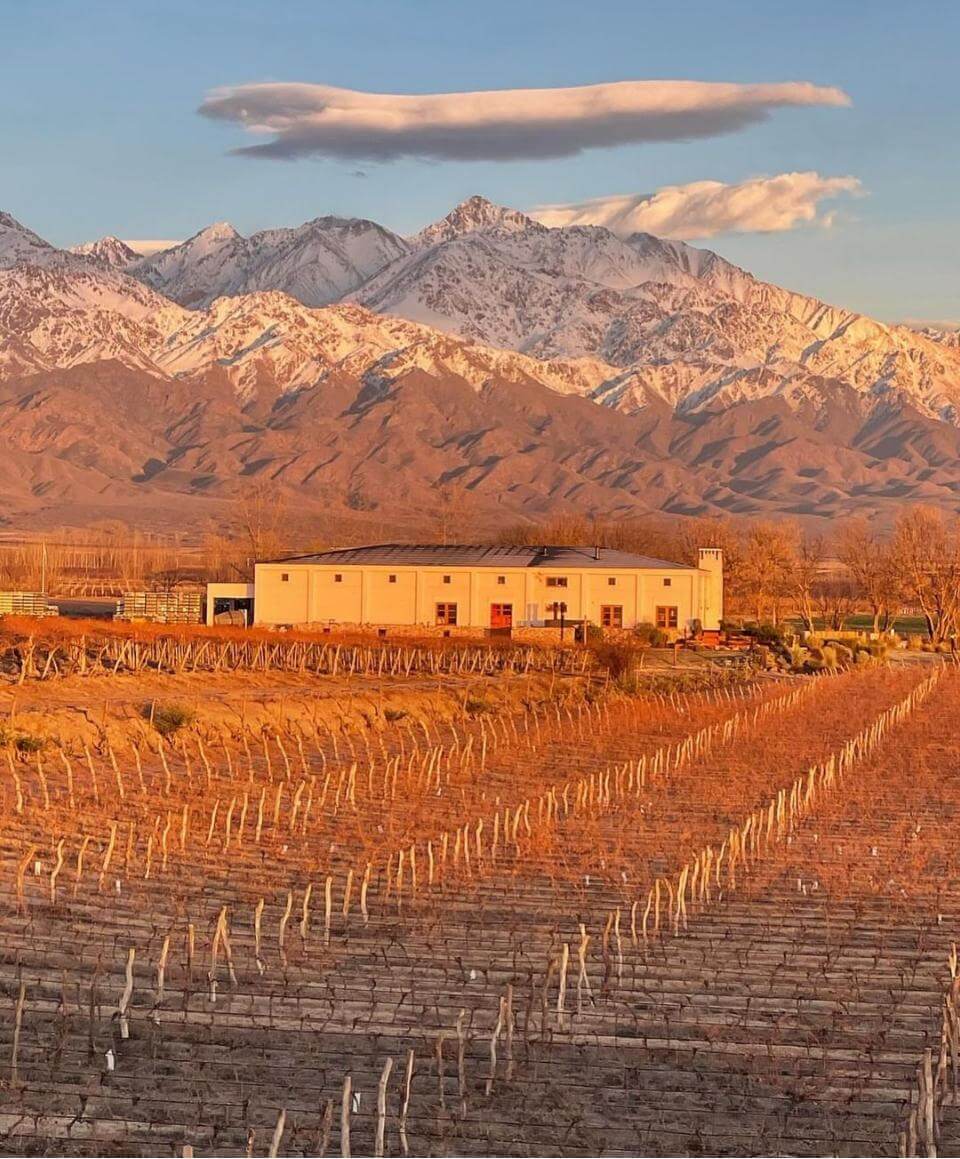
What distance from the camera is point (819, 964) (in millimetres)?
15531

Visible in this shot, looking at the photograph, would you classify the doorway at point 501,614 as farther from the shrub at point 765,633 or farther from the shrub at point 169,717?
the shrub at point 169,717

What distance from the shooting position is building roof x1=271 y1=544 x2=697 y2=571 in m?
68.1

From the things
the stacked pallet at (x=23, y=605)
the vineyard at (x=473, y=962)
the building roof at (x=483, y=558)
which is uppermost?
the building roof at (x=483, y=558)

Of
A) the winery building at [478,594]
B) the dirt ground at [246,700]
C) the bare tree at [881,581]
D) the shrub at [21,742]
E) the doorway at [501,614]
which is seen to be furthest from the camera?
the bare tree at [881,581]

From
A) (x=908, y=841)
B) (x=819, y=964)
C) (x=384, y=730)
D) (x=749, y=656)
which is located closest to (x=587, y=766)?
(x=384, y=730)

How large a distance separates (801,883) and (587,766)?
40.0ft

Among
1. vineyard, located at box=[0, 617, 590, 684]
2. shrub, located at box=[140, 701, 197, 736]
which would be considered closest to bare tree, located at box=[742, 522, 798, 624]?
vineyard, located at box=[0, 617, 590, 684]

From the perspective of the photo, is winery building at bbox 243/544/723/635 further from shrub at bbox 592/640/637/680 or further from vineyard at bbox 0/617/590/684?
shrub at bbox 592/640/637/680

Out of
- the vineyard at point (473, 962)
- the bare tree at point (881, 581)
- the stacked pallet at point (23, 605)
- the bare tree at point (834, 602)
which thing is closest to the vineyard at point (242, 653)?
the stacked pallet at point (23, 605)

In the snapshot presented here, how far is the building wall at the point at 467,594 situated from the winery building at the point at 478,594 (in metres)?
0.04

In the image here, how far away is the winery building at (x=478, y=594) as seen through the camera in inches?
2643

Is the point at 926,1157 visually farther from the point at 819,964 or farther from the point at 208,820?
the point at 208,820

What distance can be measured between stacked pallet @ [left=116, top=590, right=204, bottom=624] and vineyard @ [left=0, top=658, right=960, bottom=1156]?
4017cm

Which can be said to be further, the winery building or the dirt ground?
the winery building
